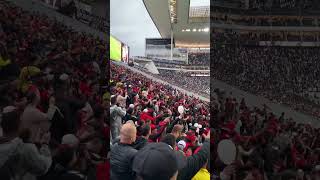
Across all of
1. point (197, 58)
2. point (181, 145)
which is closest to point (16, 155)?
point (181, 145)

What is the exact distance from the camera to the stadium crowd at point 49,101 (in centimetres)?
204

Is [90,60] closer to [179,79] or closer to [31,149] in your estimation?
[31,149]

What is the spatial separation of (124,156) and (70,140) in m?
0.59

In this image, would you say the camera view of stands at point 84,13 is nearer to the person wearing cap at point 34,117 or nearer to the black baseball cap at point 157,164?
the person wearing cap at point 34,117

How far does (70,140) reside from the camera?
2.35m

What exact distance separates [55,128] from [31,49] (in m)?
0.50

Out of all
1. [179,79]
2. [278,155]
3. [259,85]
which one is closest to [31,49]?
[259,85]

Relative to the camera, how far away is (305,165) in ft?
8.98

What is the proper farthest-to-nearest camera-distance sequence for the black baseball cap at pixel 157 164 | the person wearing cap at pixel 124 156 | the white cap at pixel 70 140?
the white cap at pixel 70 140, the person wearing cap at pixel 124 156, the black baseball cap at pixel 157 164

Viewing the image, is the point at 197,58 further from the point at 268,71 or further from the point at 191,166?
the point at 191,166

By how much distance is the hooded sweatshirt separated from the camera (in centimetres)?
195

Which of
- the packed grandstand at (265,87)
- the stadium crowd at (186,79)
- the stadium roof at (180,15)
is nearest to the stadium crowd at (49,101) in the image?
the packed grandstand at (265,87)

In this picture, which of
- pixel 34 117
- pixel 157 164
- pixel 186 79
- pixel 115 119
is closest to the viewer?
pixel 157 164

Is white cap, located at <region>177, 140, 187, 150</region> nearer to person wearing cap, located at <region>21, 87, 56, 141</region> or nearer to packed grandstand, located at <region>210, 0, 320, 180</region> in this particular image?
packed grandstand, located at <region>210, 0, 320, 180</region>
